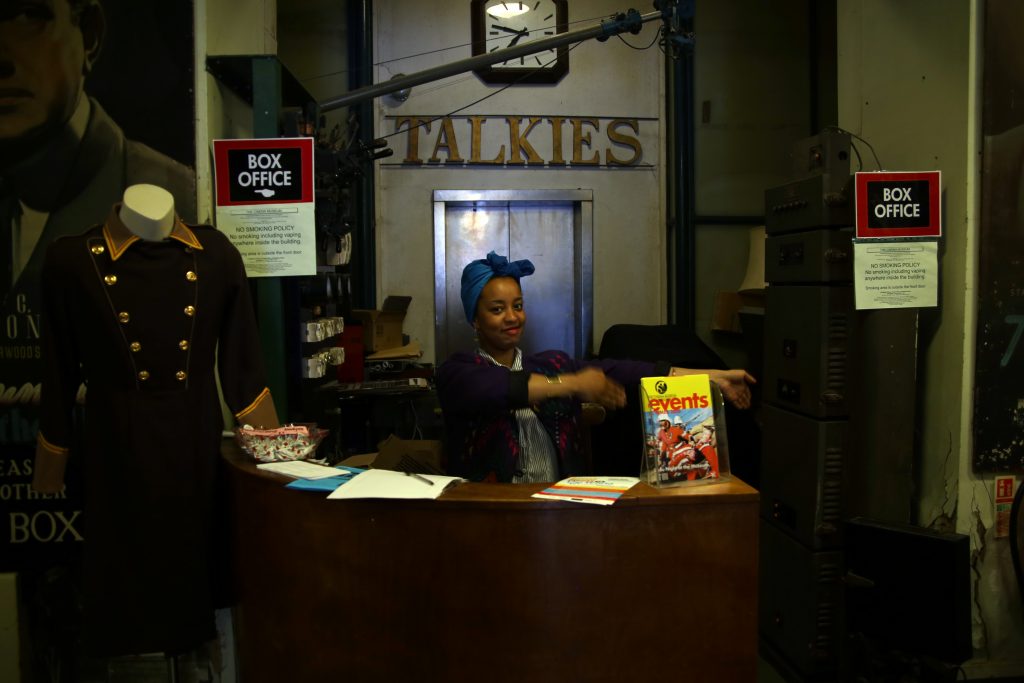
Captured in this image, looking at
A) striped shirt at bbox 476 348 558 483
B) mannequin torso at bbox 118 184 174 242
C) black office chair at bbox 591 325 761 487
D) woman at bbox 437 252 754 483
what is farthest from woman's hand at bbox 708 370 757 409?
black office chair at bbox 591 325 761 487

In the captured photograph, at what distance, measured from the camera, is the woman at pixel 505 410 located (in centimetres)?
199

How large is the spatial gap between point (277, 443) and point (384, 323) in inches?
117

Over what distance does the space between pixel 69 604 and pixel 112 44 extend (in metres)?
1.77

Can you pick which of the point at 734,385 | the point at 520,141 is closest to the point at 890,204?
the point at 734,385

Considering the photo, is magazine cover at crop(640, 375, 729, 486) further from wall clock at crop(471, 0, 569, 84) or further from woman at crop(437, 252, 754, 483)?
wall clock at crop(471, 0, 569, 84)

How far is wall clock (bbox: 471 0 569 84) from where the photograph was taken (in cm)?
530

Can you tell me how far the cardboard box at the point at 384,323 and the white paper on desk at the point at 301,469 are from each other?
2.80m

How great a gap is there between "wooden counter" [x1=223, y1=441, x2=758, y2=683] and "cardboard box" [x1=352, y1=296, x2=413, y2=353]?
314 centimetres

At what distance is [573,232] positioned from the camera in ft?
18.2

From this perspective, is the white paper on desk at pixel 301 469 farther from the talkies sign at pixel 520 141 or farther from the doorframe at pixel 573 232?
the talkies sign at pixel 520 141

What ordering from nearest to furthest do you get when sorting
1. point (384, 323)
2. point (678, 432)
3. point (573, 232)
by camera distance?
1. point (678, 432)
2. point (384, 323)
3. point (573, 232)

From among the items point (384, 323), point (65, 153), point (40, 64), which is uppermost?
point (40, 64)

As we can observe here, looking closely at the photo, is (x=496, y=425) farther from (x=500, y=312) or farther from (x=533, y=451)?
(x=500, y=312)

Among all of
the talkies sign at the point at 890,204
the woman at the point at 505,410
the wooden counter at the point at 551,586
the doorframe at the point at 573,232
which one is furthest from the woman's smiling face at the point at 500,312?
the doorframe at the point at 573,232
